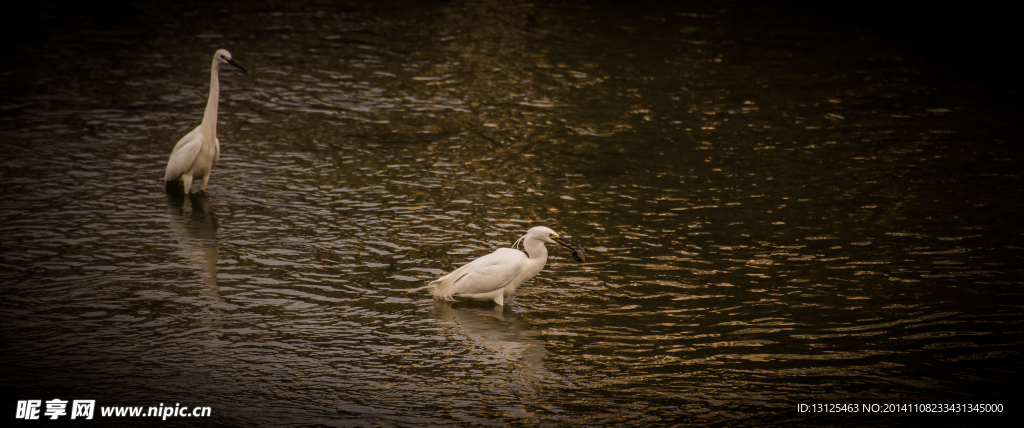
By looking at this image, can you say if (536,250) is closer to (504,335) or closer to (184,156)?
(504,335)

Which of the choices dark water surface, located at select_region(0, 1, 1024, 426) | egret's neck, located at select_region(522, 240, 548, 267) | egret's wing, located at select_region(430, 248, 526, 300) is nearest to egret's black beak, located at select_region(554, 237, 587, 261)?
egret's neck, located at select_region(522, 240, 548, 267)

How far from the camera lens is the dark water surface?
8352mm

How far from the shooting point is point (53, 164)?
14.4 meters

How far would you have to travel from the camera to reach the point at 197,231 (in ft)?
40.3

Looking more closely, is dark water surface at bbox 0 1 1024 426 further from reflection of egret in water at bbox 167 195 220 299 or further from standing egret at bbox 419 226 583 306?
standing egret at bbox 419 226 583 306

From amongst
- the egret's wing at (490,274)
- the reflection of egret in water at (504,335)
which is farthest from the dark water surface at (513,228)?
the egret's wing at (490,274)

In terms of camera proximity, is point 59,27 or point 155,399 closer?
point 155,399

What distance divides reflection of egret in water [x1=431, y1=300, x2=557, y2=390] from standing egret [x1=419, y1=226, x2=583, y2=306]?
196mm

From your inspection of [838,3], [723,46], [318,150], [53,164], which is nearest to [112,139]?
[53,164]

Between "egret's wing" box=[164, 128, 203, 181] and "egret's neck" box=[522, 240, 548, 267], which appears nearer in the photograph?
"egret's neck" box=[522, 240, 548, 267]

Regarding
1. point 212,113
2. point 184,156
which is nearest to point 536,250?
point 184,156

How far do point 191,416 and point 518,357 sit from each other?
3.23 meters

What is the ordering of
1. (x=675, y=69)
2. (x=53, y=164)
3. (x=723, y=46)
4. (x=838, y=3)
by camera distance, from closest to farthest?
(x=53, y=164), (x=675, y=69), (x=723, y=46), (x=838, y=3)

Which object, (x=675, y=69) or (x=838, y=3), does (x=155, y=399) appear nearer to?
(x=675, y=69)
